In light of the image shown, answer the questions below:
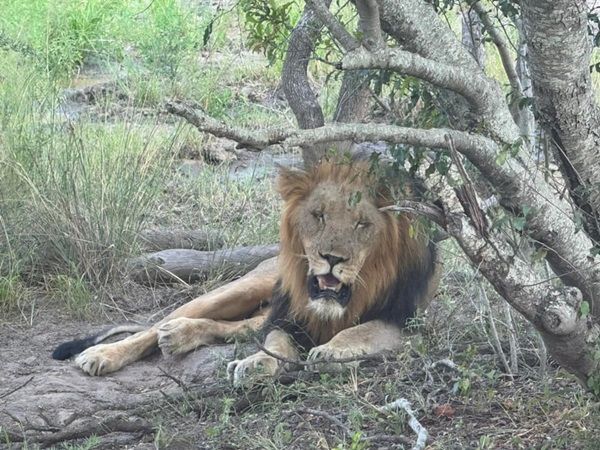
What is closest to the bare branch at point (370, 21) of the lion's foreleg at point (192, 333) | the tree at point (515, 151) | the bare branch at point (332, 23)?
the tree at point (515, 151)

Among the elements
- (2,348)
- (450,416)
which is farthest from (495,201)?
(2,348)

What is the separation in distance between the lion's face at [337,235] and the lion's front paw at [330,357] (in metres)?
0.15

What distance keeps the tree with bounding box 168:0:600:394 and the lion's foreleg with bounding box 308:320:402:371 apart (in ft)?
4.47

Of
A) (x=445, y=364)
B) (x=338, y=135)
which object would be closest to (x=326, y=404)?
(x=445, y=364)

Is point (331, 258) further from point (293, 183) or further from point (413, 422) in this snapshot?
point (413, 422)

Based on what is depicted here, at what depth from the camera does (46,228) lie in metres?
6.69

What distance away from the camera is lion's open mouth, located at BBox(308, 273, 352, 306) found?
4.84 m

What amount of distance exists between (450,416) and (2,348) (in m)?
2.78

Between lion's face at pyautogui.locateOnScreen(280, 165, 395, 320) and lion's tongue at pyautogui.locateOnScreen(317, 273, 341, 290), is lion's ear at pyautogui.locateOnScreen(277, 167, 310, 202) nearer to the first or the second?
lion's face at pyautogui.locateOnScreen(280, 165, 395, 320)

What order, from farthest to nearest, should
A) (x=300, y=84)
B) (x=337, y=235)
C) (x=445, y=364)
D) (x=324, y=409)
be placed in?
1. (x=300, y=84)
2. (x=337, y=235)
3. (x=445, y=364)
4. (x=324, y=409)

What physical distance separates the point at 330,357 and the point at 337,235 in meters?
0.50

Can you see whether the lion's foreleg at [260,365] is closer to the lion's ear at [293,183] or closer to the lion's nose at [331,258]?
the lion's nose at [331,258]

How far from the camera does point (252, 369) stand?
4695 mm

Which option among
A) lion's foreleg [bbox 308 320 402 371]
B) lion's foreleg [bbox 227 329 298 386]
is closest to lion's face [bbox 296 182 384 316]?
lion's foreleg [bbox 308 320 402 371]
